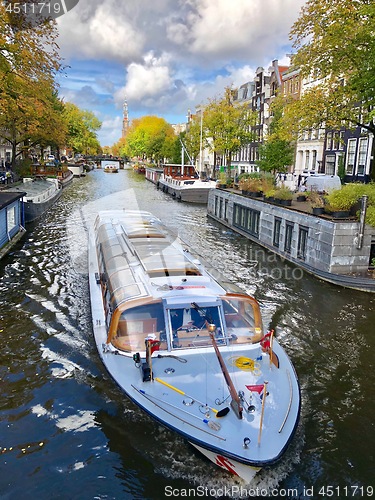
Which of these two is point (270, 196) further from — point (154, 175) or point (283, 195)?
point (154, 175)

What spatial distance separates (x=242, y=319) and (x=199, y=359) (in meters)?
1.46

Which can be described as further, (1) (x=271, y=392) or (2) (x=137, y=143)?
(2) (x=137, y=143)

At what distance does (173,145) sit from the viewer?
303 ft

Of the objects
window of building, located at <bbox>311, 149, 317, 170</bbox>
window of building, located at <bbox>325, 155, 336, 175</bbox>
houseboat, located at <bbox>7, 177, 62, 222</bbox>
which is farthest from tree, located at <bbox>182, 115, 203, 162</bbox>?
houseboat, located at <bbox>7, 177, 62, 222</bbox>

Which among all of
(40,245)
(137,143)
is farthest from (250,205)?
(137,143)

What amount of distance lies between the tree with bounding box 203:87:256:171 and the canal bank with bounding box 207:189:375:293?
108 feet

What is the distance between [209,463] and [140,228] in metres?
10.2

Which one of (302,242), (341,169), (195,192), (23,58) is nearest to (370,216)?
(302,242)

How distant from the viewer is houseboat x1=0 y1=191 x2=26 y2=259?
21.9 meters

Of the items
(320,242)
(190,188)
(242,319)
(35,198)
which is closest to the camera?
(242,319)

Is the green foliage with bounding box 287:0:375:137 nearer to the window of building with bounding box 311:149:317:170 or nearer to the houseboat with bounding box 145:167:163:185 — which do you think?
the window of building with bounding box 311:149:317:170

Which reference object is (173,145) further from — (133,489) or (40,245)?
(133,489)

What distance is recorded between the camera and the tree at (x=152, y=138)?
98.9 meters

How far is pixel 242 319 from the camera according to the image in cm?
926
